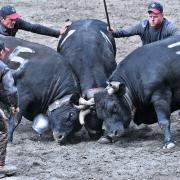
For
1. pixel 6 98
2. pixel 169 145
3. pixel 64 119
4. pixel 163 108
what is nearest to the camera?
Result: pixel 6 98

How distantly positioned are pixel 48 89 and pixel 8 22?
5.93 ft

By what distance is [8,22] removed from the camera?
39.3 feet

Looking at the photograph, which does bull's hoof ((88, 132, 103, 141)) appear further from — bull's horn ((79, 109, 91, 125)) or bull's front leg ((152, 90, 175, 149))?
bull's front leg ((152, 90, 175, 149))

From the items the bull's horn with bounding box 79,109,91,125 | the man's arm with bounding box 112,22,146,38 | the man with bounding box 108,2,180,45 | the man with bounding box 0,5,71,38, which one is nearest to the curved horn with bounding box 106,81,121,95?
the bull's horn with bounding box 79,109,91,125

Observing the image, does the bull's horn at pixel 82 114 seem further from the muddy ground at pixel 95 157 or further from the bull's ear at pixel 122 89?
the bull's ear at pixel 122 89

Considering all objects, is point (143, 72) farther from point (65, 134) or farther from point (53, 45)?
point (53, 45)

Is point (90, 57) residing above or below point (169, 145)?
above

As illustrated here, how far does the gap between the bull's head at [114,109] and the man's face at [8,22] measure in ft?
8.02

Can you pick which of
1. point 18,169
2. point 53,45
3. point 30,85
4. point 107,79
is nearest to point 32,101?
point 30,85

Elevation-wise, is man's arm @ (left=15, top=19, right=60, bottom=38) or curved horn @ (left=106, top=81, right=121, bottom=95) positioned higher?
curved horn @ (left=106, top=81, right=121, bottom=95)

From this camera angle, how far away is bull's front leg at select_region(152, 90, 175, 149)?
395 inches

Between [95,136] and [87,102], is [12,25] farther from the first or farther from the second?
[95,136]

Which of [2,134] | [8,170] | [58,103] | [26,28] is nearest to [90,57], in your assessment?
[58,103]

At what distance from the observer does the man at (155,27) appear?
37.7 ft
